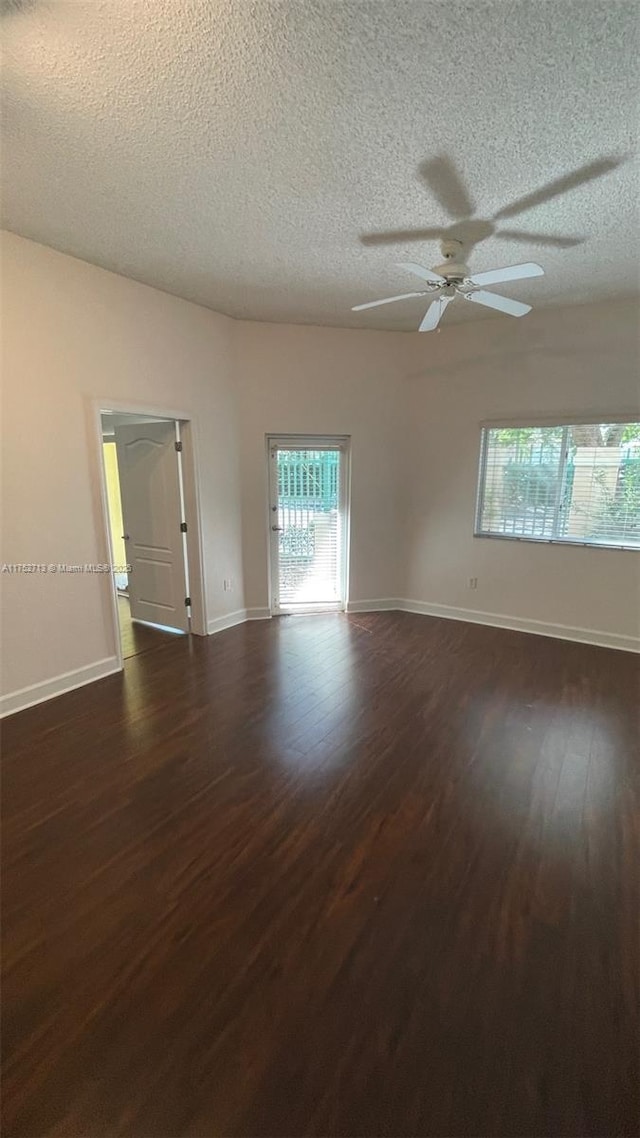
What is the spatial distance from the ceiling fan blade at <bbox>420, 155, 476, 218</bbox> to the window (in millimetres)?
2347

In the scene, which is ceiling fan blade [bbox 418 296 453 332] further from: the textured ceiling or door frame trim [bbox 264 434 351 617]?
door frame trim [bbox 264 434 351 617]

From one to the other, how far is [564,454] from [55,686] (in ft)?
15.5

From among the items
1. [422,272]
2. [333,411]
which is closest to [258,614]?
[333,411]

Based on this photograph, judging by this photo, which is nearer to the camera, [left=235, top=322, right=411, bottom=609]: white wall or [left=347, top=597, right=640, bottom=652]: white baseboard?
[left=347, top=597, right=640, bottom=652]: white baseboard

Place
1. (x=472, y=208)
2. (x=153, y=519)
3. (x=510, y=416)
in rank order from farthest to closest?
1. (x=153, y=519)
2. (x=510, y=416)
3. (x=472, y=208)

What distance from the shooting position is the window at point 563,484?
158 inches

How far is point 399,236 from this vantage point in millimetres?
2779

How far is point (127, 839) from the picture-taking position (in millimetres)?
2039

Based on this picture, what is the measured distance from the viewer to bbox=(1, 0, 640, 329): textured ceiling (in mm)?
1448

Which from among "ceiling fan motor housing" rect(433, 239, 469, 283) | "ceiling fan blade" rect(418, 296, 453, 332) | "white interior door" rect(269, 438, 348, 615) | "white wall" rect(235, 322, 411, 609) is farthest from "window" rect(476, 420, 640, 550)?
"ceiling fan motor housing" rect(433, 239, 469, 283)

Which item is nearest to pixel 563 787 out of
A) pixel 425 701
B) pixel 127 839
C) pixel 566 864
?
pixel 566 864

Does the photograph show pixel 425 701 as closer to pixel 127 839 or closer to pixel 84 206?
pixel 127 839

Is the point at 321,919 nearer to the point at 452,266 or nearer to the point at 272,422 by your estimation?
the point at 452,266

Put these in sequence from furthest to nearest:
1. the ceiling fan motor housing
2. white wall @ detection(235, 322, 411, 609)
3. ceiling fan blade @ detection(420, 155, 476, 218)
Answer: white wall @ detection(235, 322, 411, 609) < the ceiling fan motor housing < ceiling fan blade @ detection(420, 155, 476, 218)
